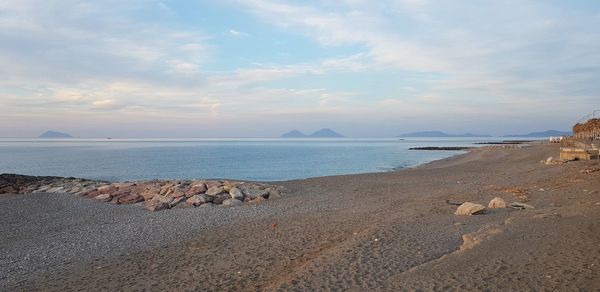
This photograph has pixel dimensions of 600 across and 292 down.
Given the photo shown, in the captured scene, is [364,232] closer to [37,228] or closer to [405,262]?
[405,262]

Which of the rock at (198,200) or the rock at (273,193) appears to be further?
the rock at (273,193)

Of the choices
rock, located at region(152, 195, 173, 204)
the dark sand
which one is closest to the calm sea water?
rock, located at region(152, 195, 173, 204)

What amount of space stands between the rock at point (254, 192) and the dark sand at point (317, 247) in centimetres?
205

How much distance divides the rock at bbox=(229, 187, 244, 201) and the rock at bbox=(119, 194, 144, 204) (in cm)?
382

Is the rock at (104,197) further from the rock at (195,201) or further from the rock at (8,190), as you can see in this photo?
the rock at (8,190)

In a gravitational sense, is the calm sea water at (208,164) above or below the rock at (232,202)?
below

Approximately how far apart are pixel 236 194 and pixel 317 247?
879 centimetres

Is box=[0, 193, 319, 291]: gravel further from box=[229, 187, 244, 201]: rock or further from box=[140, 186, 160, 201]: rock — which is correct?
box=[140, 186, 160, 201]: rock

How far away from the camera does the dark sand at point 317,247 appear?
6.64 meters

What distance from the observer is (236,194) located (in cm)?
1759

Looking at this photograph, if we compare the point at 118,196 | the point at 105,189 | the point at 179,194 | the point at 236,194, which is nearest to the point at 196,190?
the point at 179,194

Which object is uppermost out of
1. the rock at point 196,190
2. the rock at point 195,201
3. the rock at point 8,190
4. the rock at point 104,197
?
the rock at point 196,190

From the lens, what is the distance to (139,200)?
18375 mm

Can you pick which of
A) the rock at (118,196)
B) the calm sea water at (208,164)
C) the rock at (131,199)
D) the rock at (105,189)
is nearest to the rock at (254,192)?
the rock at (131,199)
